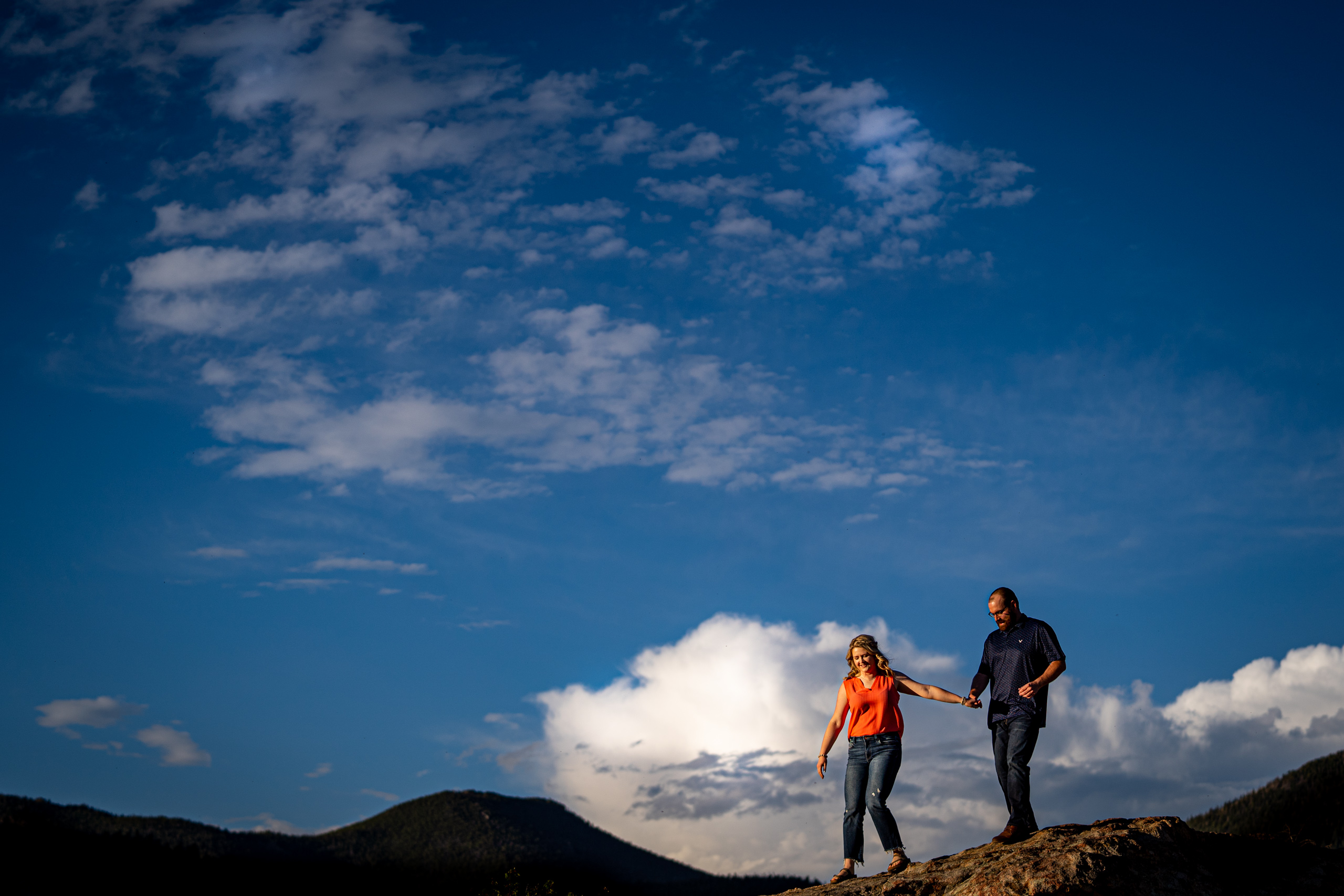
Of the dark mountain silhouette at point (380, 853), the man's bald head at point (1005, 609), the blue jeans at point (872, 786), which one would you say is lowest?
the dark mountain silhouette at point (380, 853)

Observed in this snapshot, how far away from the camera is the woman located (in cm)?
1080

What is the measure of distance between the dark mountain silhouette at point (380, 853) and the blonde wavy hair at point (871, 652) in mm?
11783

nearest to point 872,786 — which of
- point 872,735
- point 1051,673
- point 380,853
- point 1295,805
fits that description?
point 872,735

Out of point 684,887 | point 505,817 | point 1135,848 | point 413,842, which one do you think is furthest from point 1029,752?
point 505,817

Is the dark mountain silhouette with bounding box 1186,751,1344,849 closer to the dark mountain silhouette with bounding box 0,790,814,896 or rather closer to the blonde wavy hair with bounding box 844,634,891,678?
the dark mountain silhouette with bounding box 0,790,814,896

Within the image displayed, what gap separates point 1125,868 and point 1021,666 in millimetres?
2274

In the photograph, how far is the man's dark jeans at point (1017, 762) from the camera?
10.5m

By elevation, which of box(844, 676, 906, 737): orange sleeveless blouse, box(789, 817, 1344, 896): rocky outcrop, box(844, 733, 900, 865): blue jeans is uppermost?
box(844, 676, 906, 737): orange sleeveless blouse

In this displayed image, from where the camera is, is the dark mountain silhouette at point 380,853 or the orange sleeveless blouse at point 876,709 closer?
the orange sleeveless blouse at point 876,709

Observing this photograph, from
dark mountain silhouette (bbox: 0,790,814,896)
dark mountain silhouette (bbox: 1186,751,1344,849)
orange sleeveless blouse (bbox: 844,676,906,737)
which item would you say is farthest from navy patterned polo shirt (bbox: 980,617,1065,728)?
dark mountain silhouette (bbox: 1186,751,1344,849)

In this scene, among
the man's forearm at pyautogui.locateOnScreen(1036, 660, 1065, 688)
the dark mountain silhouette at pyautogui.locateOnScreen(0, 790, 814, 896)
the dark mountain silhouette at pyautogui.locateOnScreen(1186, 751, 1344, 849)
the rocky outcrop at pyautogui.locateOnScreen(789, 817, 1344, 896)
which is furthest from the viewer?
the dark mountain silhouette at pyautogui.locateOnScreen(1186, 751, 1344, 849)

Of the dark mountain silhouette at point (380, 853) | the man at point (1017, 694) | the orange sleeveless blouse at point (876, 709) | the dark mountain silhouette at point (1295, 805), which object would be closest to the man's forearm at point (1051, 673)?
the man at point (1017, 694)

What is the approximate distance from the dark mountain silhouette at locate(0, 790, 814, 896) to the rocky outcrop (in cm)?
1176

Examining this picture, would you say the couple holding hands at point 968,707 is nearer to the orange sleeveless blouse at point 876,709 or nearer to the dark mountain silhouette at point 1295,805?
the orange sleeveless blouse at point 876,709
